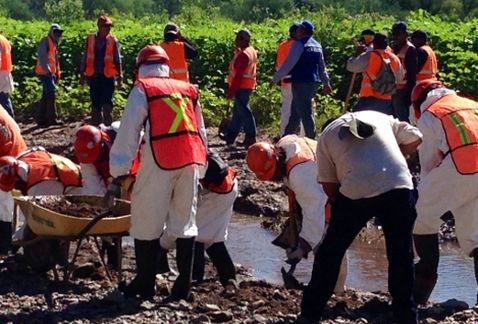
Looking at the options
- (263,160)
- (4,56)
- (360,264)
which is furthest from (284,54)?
(263,160)

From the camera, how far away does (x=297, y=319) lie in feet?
26.9

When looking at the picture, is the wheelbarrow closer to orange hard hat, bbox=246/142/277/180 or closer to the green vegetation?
orange hard hat, bbox=246/142/277/180

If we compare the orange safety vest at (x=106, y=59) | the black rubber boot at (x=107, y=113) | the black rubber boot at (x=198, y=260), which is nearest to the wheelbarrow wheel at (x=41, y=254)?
the black rubber boot at (x=198, y=260)

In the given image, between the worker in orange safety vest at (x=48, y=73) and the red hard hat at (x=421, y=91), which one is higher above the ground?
the red hard hat at (x=421, y=91)

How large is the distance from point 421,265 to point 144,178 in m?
2.31

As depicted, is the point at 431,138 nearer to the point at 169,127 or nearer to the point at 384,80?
the point at 169,127

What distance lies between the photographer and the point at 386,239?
26.4 feet

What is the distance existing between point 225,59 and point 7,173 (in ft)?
44.5

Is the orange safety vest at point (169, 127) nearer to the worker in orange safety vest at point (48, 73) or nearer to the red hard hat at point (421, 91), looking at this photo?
the red hard hat at point (421, 91)

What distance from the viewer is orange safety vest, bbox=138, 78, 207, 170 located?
846 centimetres

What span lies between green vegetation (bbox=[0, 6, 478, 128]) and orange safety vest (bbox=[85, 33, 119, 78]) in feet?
6.11

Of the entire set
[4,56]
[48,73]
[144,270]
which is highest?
[4,56]

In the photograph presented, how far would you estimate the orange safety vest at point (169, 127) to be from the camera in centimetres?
846

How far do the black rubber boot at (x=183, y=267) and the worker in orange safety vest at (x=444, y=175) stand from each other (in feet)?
5.77
